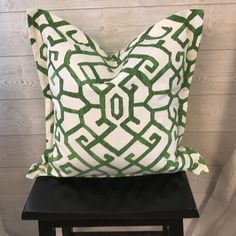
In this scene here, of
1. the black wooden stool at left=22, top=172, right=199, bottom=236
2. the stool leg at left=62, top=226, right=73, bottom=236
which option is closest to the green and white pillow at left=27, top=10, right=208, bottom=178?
the black wooden stool at left=22, top=172, right=199, bottom=236

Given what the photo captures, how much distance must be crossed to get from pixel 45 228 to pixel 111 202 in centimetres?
17

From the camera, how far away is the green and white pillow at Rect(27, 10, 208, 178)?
90 centimetres

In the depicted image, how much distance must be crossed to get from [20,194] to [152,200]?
25.1 inches

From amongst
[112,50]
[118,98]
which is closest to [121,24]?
[112,50]

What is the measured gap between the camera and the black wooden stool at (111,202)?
87cm

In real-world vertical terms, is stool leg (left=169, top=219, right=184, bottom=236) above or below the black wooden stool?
below

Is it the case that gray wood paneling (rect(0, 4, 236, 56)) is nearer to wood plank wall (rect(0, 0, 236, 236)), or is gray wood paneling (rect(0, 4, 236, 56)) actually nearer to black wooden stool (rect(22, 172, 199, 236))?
wood plank wall (rect(0, 0, 236, 236))

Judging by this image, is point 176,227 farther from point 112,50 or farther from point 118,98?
point 112,50

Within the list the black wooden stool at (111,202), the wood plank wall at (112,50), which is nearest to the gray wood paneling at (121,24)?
the wood plank wall at (112,50)

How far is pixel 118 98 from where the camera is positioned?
89 centimetres

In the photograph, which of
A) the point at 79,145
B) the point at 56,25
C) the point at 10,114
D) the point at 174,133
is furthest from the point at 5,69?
the point at 174,133

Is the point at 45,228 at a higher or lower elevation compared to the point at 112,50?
lower

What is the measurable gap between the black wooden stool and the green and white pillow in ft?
0.11

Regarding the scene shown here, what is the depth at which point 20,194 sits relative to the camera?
53.3 inches
